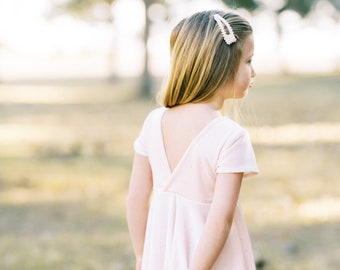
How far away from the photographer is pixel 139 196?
97.9 inches

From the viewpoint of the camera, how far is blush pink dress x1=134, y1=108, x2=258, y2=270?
220 centimetres

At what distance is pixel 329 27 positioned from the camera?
4447cm

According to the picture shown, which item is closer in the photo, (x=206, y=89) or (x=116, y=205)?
(x=206, y=89)

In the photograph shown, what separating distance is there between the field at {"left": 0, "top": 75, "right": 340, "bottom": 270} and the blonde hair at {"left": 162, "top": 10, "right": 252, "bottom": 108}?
33cm

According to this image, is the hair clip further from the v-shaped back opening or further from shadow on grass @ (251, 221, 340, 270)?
shadow on grass @ (251, 221, 340, 270)

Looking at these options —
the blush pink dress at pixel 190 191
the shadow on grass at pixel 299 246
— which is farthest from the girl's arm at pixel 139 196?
the shadow on grass at pixel 299 246

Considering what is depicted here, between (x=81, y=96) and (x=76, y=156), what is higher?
(x=76, y=156)

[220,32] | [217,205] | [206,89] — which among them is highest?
[220,32]

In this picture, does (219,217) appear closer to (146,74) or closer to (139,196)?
(139,196)

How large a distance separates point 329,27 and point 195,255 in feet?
144

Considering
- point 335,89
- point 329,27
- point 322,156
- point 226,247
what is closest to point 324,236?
point 226,247

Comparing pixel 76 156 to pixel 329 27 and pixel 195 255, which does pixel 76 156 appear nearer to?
pixel 195 255

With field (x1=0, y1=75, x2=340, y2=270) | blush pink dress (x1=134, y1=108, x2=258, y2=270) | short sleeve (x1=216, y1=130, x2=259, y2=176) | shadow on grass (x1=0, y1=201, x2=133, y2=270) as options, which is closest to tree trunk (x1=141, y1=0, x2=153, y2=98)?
field (x1=0, y1=75, x2=340, y2=270)

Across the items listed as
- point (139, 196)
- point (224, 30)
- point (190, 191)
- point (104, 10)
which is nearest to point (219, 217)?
point (190, 191)
